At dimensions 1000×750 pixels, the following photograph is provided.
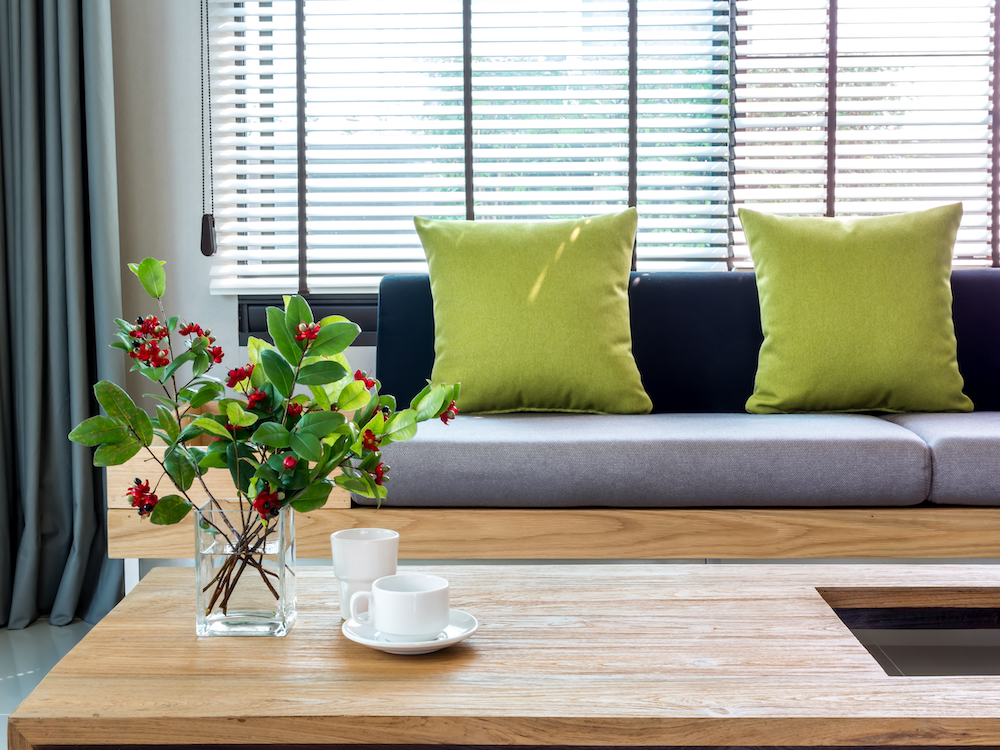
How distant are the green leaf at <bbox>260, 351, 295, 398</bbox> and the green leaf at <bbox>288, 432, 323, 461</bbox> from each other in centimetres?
6

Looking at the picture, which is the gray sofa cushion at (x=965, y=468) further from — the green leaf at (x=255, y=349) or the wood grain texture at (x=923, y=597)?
the green leaf at (x=255, y=349)

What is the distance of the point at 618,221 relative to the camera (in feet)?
7.83

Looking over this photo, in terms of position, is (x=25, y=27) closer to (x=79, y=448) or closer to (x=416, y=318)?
(x=79, y=448)

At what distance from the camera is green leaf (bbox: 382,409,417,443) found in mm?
901

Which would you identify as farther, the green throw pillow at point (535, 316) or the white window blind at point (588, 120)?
the white window blind at point (588, 120)

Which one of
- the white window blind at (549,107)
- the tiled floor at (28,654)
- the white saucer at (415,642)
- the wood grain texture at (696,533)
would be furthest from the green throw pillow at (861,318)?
the tiled floor at (28,654)

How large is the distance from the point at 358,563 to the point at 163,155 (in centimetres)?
229

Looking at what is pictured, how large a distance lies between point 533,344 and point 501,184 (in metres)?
0.88

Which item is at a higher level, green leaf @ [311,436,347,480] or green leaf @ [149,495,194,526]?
green leaf @ [311,436,347,480]

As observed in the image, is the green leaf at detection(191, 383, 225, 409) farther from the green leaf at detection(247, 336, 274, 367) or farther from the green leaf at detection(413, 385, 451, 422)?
the green leaf at detection(413, 385, 451, 422)

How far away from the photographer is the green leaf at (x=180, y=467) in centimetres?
87

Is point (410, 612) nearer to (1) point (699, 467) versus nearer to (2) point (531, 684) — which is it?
(2) point (531, 684)

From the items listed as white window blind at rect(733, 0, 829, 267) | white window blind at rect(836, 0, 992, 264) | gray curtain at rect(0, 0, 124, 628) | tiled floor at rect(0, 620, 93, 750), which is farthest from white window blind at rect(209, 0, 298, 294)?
white window blind at rect(836, 0, 992, 264)

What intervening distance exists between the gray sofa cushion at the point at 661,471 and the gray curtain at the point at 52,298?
1.19 m
